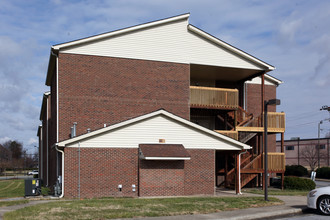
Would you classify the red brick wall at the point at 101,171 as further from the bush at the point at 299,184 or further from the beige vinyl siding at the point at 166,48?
the bush at the point at 299,184

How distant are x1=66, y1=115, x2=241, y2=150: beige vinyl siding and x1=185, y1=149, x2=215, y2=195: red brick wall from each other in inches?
17.8

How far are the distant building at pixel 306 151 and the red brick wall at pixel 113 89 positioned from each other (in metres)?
44.0

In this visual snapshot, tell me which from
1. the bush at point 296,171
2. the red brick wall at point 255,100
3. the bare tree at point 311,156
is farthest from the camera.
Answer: the bare tree at point 311,156

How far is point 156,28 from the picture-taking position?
81.1 ft

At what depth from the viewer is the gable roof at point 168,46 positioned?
2323 centimetres

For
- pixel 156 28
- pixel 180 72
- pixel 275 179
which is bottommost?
pixel 275 179

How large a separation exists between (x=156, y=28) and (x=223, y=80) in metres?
8.15

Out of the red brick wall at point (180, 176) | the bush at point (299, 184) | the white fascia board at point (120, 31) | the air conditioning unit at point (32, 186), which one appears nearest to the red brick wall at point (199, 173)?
the red brick wall at point (180, 176)

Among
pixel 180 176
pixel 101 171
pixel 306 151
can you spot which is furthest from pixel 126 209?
pixel 306 151

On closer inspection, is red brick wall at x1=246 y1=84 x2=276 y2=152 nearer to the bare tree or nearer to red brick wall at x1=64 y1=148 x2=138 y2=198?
red brick wall at x1=64 y1=148 x2=138 y2=198

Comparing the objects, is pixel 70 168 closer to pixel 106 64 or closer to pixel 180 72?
pixel 106 64

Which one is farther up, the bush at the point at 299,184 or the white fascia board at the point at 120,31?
the white fascia board at the point at 120,31

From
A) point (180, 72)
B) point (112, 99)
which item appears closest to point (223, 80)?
point (180, 72)

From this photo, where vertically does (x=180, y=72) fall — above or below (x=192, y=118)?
above
